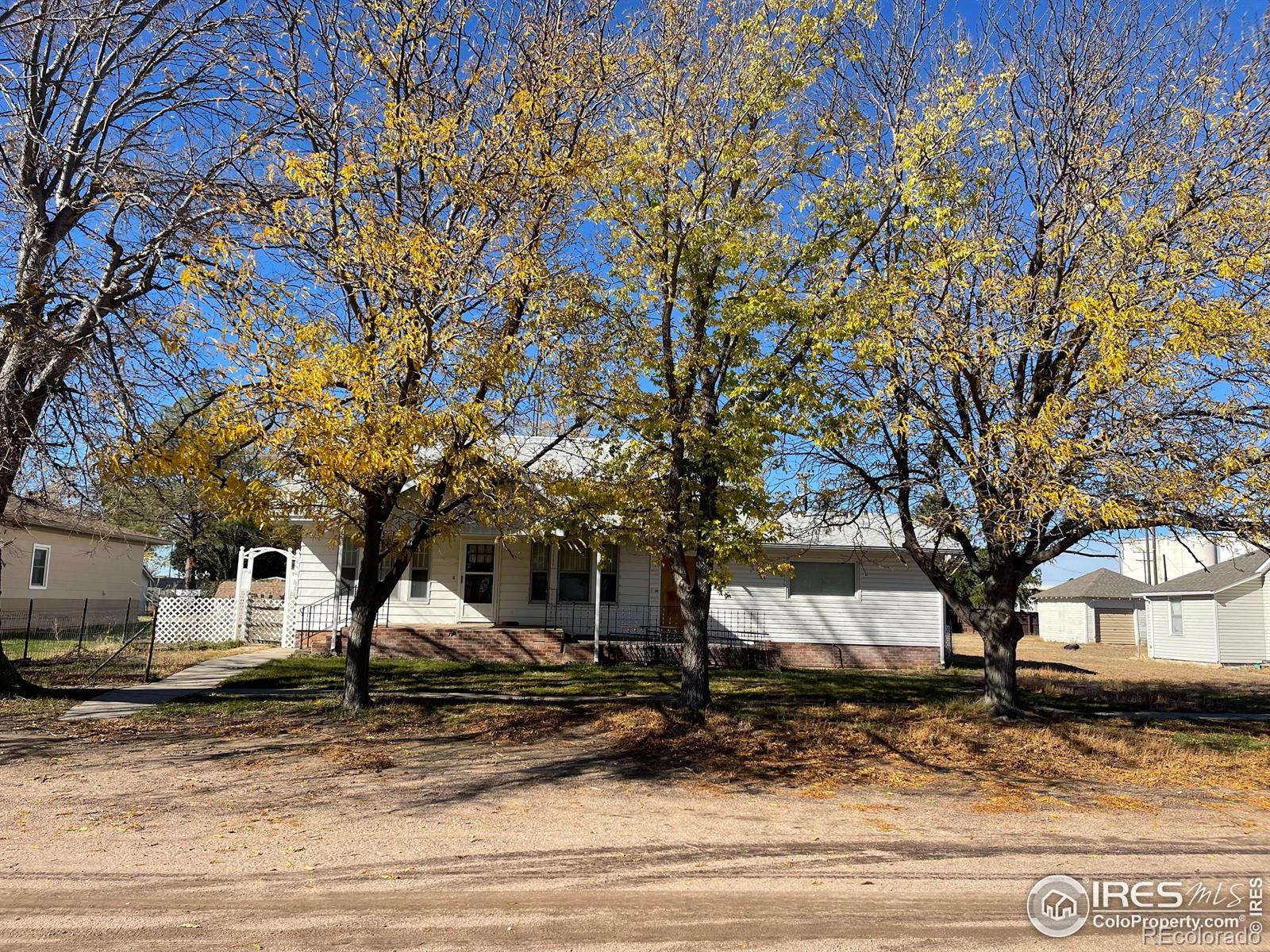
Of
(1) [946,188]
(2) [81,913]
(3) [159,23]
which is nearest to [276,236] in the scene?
(3) [159,23]

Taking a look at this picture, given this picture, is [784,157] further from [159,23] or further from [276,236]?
[159,23]

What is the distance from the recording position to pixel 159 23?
12.1 m

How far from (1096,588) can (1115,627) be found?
6.75ft

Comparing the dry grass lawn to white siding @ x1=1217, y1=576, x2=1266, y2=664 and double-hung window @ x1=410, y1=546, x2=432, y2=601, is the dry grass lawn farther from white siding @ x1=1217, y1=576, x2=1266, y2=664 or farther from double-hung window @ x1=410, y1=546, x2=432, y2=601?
white siding @ x1=1217, y1=576, x2=1266, y2=664

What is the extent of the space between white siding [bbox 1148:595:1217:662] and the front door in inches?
947

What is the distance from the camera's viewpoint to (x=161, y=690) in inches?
542

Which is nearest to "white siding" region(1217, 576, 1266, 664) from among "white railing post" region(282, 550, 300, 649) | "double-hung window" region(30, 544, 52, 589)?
"white railing post" region(282, 550, 300, 649)

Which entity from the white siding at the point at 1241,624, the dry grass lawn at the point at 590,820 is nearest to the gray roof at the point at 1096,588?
the white siding at the point at 1241,624

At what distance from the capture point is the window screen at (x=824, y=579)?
68.8ft

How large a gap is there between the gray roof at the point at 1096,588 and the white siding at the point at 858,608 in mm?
25775

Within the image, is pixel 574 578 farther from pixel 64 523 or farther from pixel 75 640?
pixel 64 523

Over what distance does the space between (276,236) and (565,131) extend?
4023mm

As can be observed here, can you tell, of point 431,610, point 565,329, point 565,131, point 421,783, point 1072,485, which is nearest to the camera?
point 421,783

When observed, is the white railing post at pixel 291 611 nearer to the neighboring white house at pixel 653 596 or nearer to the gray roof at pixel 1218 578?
the neighboring white house at pixel 653 596
